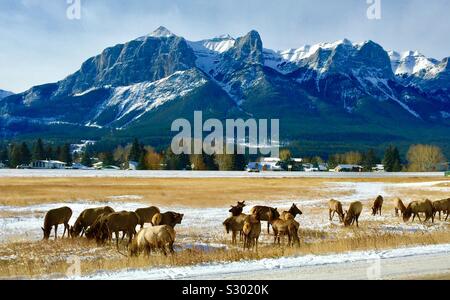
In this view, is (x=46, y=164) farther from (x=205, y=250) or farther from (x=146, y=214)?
(x=205, y=250)

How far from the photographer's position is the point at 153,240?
762 inches

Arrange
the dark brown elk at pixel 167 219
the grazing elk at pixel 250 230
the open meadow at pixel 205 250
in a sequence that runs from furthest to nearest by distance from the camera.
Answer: the dark brown elk at pixel 167 219 < the grazing elk at pixel 250 230 < the open meadow at pixel 205 250

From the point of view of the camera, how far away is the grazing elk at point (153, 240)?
63.4 feet

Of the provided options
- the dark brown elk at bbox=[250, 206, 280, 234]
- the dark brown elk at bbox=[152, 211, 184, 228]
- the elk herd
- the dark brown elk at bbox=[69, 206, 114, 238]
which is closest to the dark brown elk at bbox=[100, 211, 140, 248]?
the elk herd

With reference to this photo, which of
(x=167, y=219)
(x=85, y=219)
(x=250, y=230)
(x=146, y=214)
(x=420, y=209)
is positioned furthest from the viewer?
(x=420, y=209)

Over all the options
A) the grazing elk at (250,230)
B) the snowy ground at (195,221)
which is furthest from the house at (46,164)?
the grazing elk at (250,230)

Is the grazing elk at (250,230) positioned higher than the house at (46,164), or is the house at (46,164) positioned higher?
the house at (46,164)

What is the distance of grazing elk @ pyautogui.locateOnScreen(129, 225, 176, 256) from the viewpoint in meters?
19.3

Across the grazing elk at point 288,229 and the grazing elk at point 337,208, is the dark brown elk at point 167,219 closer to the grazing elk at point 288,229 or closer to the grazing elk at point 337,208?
the grazing elk at point 288,229

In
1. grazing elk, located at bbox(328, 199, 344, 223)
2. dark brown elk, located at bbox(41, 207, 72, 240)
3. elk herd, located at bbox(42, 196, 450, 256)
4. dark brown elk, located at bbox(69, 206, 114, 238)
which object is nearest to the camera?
elk herd, located at bbox(42, 196, 450, 256)

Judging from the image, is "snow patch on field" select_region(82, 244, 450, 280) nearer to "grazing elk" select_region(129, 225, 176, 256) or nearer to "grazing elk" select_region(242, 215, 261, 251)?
"grazing elk" select_region(129, 225, 176, 256)

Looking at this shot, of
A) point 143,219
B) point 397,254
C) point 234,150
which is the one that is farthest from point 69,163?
point 397,254

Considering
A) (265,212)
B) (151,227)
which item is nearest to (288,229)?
(265,212)

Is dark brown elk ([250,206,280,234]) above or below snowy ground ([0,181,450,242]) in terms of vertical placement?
above
